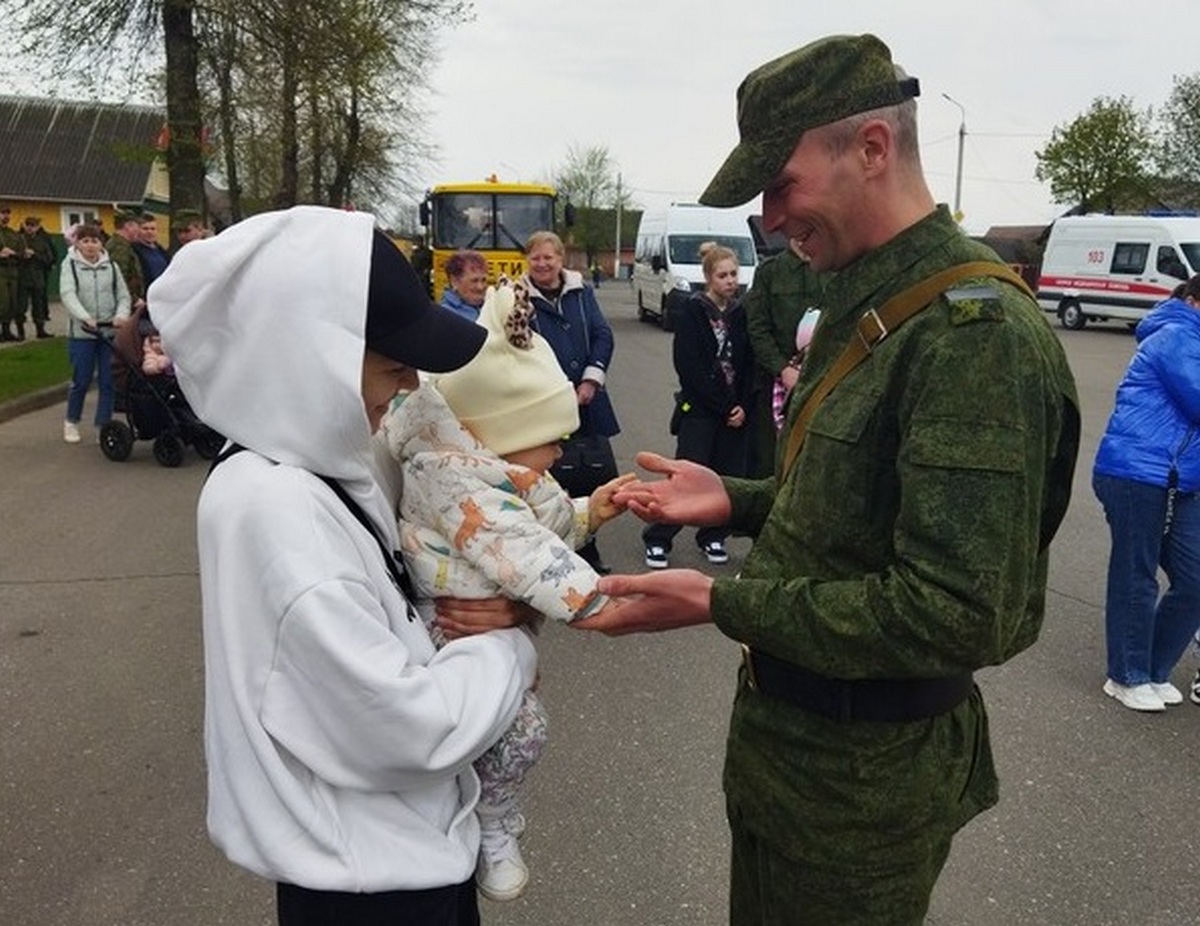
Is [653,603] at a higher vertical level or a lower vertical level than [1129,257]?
lower

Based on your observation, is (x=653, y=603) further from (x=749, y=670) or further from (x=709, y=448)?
(x=709, y=448)

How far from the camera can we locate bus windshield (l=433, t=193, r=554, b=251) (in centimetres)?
1836

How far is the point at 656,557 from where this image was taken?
6148mm

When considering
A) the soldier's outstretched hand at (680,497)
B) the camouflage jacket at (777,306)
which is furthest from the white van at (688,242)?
the soldier's outstretched hand at (680,497)

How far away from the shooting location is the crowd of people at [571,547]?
55.7 inches

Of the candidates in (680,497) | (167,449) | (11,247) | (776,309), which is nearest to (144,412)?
(167,449)

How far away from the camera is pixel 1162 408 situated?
4227 mm

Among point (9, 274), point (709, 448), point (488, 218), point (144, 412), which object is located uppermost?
point (488, 218)

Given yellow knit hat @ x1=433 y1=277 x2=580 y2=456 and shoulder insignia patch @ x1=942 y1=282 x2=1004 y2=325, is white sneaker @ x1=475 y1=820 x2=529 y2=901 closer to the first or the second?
yellow knit hat @ x1=433 y1=277 x2=580 y2=456

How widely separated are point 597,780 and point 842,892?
2050 millimetres

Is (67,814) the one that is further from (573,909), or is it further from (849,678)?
(849,678)

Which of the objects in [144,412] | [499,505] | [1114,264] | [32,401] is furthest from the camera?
[1114,264]

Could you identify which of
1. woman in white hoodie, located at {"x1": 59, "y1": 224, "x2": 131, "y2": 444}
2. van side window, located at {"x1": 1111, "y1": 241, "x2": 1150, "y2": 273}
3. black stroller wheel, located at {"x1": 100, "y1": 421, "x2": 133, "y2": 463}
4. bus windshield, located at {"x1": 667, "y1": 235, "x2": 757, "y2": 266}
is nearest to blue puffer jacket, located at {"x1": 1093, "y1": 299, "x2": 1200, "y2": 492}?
black stroller wheel, located at {"x1": 100, "y1": 421, "x2": 133, "y2": 463}

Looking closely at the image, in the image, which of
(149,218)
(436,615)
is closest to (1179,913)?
(436,615)
